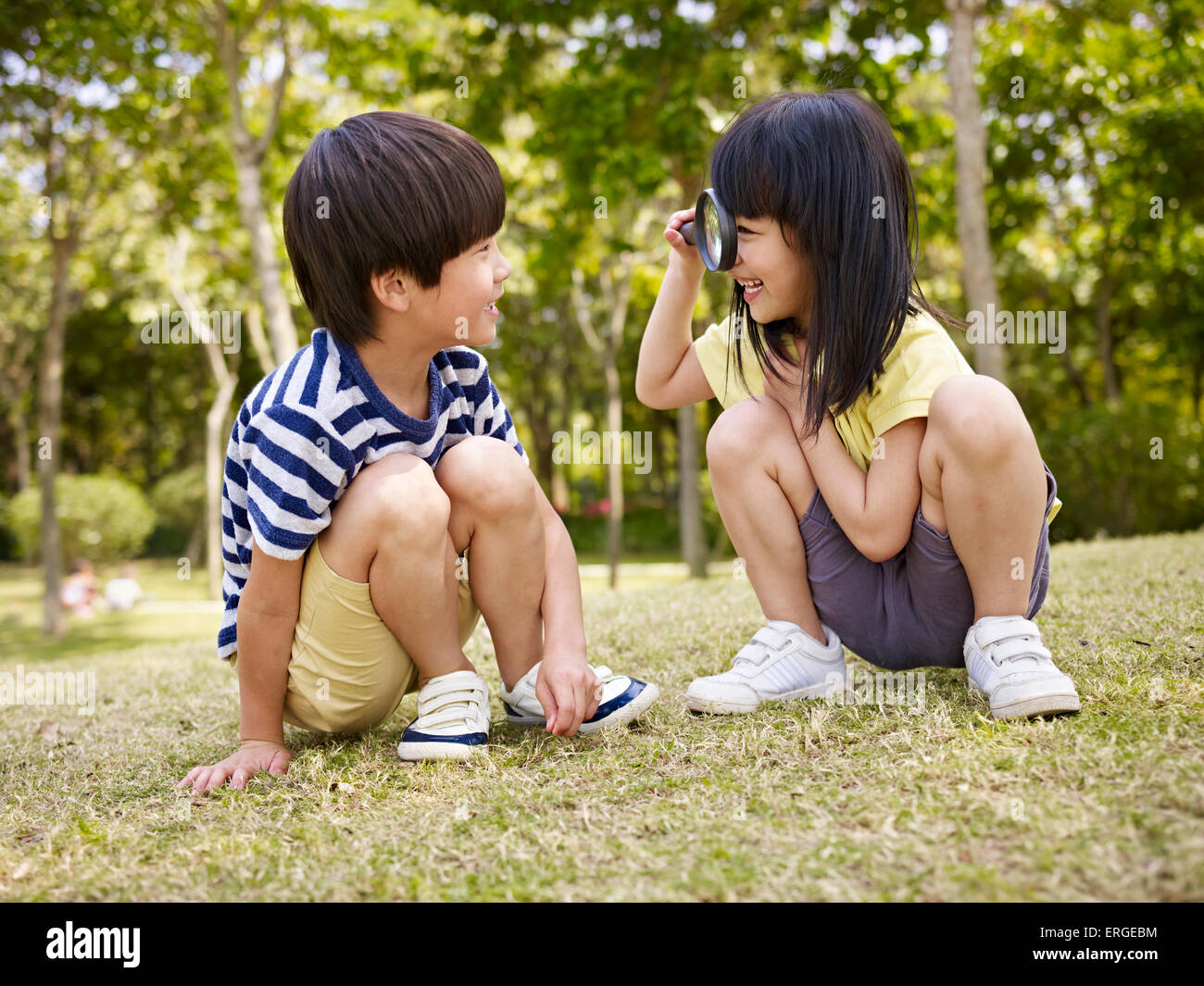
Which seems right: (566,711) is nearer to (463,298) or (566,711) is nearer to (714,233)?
(463,298)

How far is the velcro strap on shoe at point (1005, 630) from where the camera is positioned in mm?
2027

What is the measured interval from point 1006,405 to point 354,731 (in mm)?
1588

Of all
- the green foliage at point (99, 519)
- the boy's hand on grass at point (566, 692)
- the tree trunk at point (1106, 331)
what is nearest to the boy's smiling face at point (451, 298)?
the boy's hand on grass at point (566, 692)

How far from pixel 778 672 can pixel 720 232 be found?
0.98 metres

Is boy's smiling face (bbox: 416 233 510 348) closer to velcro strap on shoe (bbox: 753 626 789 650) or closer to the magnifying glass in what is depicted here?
the magnifying glass

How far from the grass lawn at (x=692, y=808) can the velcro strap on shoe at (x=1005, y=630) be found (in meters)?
0.15

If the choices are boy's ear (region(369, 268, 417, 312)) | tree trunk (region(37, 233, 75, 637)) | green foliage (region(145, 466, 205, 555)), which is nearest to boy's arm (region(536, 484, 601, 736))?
boy's ear (region(369, 268, 417, 312))

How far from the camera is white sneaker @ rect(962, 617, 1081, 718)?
1.89 metres

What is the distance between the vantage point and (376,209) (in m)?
2.01

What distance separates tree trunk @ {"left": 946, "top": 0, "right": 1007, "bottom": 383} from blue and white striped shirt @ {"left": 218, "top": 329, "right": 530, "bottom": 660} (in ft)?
18.5

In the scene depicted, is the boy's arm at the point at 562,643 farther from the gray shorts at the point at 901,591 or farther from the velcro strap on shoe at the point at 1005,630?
the velcro strap on shoe at the point at 1005,630

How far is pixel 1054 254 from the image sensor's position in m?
15.5
